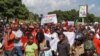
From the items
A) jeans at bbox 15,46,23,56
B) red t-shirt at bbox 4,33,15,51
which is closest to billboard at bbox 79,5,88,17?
jeans at bbox 15,46,23,56

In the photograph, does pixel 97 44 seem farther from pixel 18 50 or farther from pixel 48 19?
pixel 48 19

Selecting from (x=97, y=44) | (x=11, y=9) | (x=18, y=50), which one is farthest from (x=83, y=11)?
(x=11, y=9)

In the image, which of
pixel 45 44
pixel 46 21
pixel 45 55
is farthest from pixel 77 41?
pixel 46 21

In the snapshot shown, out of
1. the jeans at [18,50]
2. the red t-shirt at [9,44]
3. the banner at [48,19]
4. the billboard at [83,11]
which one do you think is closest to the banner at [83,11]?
the billboard at [83,11]

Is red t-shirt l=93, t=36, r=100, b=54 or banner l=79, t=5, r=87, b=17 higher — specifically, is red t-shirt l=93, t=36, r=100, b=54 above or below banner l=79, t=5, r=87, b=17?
above

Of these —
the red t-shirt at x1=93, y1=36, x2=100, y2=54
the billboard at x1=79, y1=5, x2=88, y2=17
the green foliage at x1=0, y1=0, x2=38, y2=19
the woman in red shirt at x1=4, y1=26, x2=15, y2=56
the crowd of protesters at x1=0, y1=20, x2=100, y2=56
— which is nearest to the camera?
the crowd of protesters at x1=0, y1=20, x2=100, y2=56

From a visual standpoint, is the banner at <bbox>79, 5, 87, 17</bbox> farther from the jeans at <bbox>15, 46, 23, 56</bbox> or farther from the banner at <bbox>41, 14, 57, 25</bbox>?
the jeans at <bbox>15, 46, 23, 56</bbox>

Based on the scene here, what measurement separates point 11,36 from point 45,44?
3680 millimetres

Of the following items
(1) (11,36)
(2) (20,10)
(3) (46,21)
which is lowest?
(2) (20,10)

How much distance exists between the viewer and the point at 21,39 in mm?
19516

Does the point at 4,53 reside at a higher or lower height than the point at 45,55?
lower

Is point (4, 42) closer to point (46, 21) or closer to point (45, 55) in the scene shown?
point (45, 55)

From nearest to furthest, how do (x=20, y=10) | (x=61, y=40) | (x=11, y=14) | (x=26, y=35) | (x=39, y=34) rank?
(x=61, y=40) < (x=39, y=34) < (x=26, y=35) < (x=11, y=14) < (x=20, y=10)

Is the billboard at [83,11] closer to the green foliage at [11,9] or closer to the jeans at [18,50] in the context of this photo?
the jeans at [18,50]
